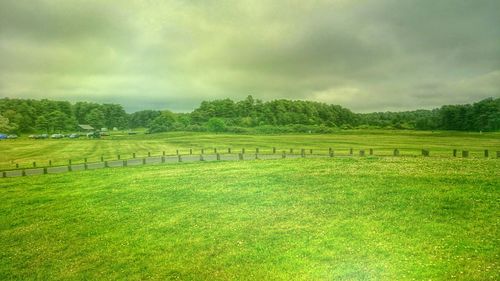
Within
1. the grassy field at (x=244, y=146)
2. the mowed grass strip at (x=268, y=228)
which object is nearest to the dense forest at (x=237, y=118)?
the grassy field at (x=244, y=146)

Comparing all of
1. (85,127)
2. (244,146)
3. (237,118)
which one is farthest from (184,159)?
(85,127)

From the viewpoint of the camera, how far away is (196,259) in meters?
14.2

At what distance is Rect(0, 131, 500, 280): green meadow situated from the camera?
42.2 feet

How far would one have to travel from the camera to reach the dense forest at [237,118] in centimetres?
10769

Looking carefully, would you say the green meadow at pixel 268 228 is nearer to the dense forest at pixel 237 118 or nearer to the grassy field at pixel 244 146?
the grassy field at pixel 244 146

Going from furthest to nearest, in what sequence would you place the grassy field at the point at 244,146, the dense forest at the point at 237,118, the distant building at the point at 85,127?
the distant building at the point at 85,127 < the dense forest at the point at 237,118 < the grassy field at the point at 244,146

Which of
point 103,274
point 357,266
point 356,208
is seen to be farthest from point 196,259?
point 356,208

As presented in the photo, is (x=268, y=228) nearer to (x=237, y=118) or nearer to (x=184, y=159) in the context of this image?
(x=184, y=159)

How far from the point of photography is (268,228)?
1711 cm

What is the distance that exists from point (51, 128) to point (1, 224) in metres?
146

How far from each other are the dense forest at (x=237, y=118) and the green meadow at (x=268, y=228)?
85.6 m

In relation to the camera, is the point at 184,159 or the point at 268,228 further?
the point at 184,159

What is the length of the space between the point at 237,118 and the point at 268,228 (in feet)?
489

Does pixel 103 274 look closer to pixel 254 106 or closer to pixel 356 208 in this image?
pixel 356 208
